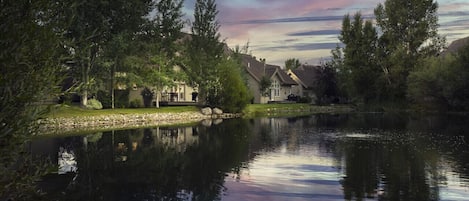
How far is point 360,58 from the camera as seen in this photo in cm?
6406

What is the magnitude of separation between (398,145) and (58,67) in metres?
18.5

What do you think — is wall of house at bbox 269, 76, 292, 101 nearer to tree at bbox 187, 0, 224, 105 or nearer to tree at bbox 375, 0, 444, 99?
tree at bbox 375, 0, 444, 99

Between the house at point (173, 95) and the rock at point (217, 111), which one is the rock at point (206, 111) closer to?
the rock at point (217, 111)

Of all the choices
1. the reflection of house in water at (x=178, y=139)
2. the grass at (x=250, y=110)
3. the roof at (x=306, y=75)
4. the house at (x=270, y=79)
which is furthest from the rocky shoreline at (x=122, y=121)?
the roof at (x=306, y=75)

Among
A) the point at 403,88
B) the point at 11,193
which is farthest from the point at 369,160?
the point at 403,88

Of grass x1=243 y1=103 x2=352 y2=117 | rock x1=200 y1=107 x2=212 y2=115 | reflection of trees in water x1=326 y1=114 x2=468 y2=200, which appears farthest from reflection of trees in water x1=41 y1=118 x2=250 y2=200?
A: grass x1=243 y1=103 x2=352 y2=117

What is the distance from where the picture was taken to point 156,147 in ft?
70.5

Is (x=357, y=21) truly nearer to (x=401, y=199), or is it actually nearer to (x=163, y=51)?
(x=163, y=51)

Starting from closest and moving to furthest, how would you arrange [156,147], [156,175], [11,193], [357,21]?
[11,193]
[156,175]
[156,147]
[357,21]

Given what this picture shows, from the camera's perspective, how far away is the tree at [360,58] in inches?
2499

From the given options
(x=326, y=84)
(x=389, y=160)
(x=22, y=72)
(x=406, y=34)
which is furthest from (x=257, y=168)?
(x=326, y=84)

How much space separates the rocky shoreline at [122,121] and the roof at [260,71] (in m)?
19.8

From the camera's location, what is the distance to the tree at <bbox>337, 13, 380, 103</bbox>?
208 feet

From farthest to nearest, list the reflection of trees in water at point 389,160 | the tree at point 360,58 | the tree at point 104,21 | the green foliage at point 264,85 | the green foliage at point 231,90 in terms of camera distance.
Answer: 1. the green foliage at point 264,85
2. the tree at point 360,58
3. the green foliage at point 231,90
4. the tree at point 104,21
5. the reflection of trees in water at point 389,160
